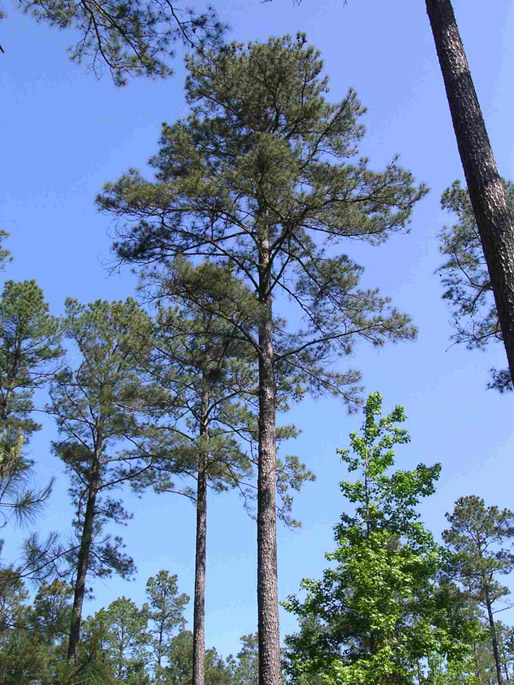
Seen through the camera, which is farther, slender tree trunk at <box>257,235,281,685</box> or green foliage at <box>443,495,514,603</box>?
green foliage at <box>443,495,514,603</box>

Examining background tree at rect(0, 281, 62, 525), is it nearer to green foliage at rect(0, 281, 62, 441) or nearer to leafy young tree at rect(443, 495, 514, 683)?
green foliage at rect(0, 281, 62, 441)

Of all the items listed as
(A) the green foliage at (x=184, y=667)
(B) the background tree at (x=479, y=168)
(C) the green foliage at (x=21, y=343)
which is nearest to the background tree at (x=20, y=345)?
(C) the green foliage at (x=21, y=343)

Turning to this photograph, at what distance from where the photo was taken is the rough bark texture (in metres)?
12.2

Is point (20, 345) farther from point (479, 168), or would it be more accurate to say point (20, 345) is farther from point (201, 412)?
point (479, 168)

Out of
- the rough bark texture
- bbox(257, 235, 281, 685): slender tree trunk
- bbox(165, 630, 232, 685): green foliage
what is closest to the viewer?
bbox(257, 235, 281, 685): slender tree trunk

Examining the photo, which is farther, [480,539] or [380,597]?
[480,539]

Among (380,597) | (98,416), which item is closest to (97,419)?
(98,416)

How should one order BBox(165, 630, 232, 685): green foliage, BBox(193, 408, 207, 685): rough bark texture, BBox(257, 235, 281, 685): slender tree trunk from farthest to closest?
BBox(165, 630, 232, 685): green foliage
BBox(193, 408, 207, 685): rough bark texture
BBox(257, 235, 281, 685): slender tree trunk

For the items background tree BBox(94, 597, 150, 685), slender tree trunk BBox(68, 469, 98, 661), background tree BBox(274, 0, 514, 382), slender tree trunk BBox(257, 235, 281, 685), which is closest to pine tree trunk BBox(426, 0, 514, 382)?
background tree BBox(274, 0, 514, 382)

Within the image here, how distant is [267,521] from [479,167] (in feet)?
16.4

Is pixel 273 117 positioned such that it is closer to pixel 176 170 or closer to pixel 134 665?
pixel 176 170

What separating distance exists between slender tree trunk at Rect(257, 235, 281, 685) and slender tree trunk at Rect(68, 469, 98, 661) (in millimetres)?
6086

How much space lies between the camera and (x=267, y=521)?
7.86m

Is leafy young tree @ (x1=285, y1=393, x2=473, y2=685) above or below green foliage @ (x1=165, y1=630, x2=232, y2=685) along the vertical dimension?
below
